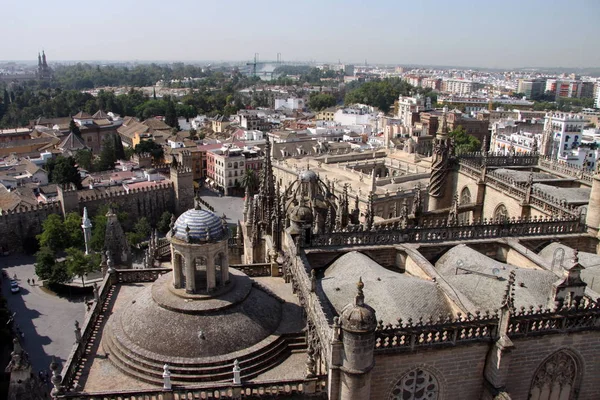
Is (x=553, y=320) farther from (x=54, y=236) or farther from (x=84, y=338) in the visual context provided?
(x=54, y=236)

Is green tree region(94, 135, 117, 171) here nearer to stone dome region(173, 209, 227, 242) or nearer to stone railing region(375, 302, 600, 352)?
stone dome region(173, 209, 227, 242)

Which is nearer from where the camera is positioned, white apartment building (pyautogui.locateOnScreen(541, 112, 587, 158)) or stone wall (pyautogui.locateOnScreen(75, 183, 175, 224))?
stone wall (pyautogui.locateOnScreen(75, 183, 175, 224))

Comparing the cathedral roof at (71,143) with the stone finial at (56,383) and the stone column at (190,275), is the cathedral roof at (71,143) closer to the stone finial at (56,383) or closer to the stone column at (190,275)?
the stone column at (190,275)

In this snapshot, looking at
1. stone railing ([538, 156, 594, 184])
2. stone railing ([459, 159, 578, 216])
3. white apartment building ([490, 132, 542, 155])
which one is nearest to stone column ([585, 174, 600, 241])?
stone railing ([459, 159, 578, 216])

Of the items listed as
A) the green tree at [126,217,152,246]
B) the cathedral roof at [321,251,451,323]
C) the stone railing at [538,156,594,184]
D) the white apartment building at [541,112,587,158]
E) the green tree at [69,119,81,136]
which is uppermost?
the stone railing at [538,156,594,184]

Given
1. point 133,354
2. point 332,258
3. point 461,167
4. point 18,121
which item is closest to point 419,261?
point 332,258

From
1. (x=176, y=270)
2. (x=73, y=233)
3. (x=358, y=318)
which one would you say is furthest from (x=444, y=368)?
(x=73, y=233)

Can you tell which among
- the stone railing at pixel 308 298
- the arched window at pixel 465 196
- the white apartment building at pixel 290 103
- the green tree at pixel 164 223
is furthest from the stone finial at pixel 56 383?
the white apartment building at pixel 290 103
